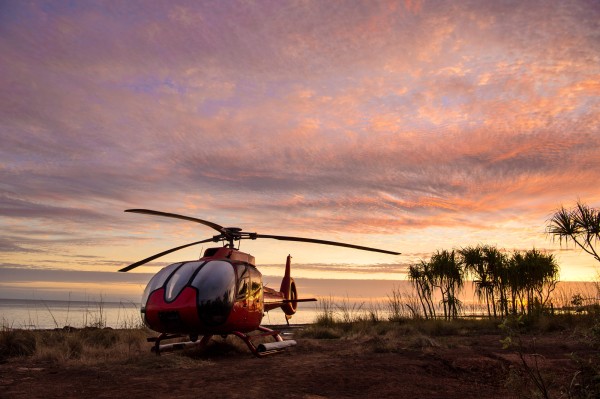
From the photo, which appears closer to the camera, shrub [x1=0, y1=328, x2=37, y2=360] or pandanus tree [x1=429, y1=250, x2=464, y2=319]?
shrub [x1=0, y1=328, x2=37, y2=360]

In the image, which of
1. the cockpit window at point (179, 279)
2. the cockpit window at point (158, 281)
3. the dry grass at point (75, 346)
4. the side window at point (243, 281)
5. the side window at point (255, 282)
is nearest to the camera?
the cockpit window at point (179, 279)

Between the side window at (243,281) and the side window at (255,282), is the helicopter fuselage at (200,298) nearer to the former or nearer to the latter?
the side window at (243,281)

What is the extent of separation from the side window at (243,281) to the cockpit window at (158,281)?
1.37 meters

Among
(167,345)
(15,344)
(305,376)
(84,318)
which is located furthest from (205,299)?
(84,318)

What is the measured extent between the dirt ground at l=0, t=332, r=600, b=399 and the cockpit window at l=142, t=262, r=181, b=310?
4.25 feet

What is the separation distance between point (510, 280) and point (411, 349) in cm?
2297

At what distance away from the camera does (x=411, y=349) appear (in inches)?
398

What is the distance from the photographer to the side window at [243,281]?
377 inches

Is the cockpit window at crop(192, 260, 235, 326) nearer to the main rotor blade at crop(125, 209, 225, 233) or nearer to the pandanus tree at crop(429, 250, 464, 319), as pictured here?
the main rotor blade at crop(125, 209, 225, 233)

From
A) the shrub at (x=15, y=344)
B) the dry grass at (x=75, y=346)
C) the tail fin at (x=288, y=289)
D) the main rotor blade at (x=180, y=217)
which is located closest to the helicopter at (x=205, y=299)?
the main rotor blade at (x=180, y=217)

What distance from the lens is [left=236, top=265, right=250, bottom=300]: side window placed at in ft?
31.4

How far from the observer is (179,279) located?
9109 millimetres

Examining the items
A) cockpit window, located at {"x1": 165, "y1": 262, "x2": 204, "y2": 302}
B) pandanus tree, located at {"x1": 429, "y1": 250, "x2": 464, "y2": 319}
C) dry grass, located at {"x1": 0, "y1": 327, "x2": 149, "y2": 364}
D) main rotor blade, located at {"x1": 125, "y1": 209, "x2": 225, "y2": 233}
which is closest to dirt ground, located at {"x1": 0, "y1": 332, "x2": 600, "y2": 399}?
dry grass, located at {"x1": 0, "y1": 327, "x2": 149, "y2": 364}

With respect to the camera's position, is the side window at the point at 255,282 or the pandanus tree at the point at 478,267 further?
the pandanus tree at the point at 478,267
